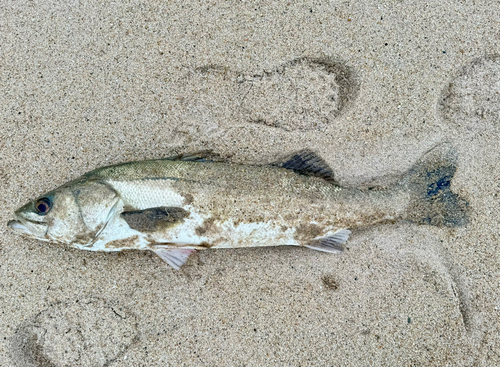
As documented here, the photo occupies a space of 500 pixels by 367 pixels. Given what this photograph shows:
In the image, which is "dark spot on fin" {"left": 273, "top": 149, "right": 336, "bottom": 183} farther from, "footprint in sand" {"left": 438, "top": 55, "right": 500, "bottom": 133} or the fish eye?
the fish eye

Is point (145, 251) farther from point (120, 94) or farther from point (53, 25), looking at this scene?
point (53, 25)

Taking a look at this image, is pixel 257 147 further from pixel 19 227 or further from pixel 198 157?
pixel 19 227

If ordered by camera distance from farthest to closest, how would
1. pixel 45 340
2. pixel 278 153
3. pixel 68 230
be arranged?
pixel 278 153
pixel 45 340
pixel 68 230

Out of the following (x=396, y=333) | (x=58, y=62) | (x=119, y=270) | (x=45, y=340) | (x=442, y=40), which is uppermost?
(x=58, y=62)

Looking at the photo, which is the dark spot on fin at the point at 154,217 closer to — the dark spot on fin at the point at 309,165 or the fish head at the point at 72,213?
the fish head at the point at 72,213

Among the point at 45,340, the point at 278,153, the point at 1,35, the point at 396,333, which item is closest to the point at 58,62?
the point at 1,35

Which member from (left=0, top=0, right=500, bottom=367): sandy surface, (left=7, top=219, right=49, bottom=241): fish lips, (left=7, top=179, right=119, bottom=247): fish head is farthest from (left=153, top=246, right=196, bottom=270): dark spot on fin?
(left=7, top=219, right=49, bottom=241): fish lips
